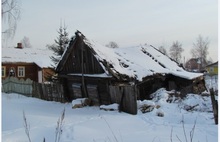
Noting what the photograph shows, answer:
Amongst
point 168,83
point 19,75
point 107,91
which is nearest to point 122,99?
point 107,91

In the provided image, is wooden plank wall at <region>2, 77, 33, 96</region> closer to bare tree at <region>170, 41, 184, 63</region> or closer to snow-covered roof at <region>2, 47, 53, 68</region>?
snow-covered roof at <region>2, 47, 53, 68</region>

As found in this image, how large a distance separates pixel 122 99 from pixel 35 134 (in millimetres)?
5757

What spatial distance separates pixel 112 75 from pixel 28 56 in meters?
24.1

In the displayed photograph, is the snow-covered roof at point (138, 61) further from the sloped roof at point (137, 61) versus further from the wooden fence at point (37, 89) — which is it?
the wooden fence at point (37, 89)

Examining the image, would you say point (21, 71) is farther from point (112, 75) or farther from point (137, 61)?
point (112, 75)

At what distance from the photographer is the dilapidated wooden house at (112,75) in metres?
14.7

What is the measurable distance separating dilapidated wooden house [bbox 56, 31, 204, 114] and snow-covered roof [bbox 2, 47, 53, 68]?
15.9m

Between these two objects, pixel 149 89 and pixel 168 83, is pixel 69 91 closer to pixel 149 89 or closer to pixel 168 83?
pixel 149 89

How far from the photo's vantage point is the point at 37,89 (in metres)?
21.3

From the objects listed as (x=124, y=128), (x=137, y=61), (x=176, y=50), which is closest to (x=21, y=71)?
(x=137, y=61)

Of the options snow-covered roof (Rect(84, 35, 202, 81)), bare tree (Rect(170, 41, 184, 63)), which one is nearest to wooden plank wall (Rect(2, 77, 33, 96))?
snow-covered roof (Rect(84, 35, 202, 81))

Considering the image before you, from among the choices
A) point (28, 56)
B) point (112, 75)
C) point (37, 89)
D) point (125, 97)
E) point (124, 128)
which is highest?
point (28, 56)

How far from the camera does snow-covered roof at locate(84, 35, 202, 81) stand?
1595cm

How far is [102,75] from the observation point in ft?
49.2
